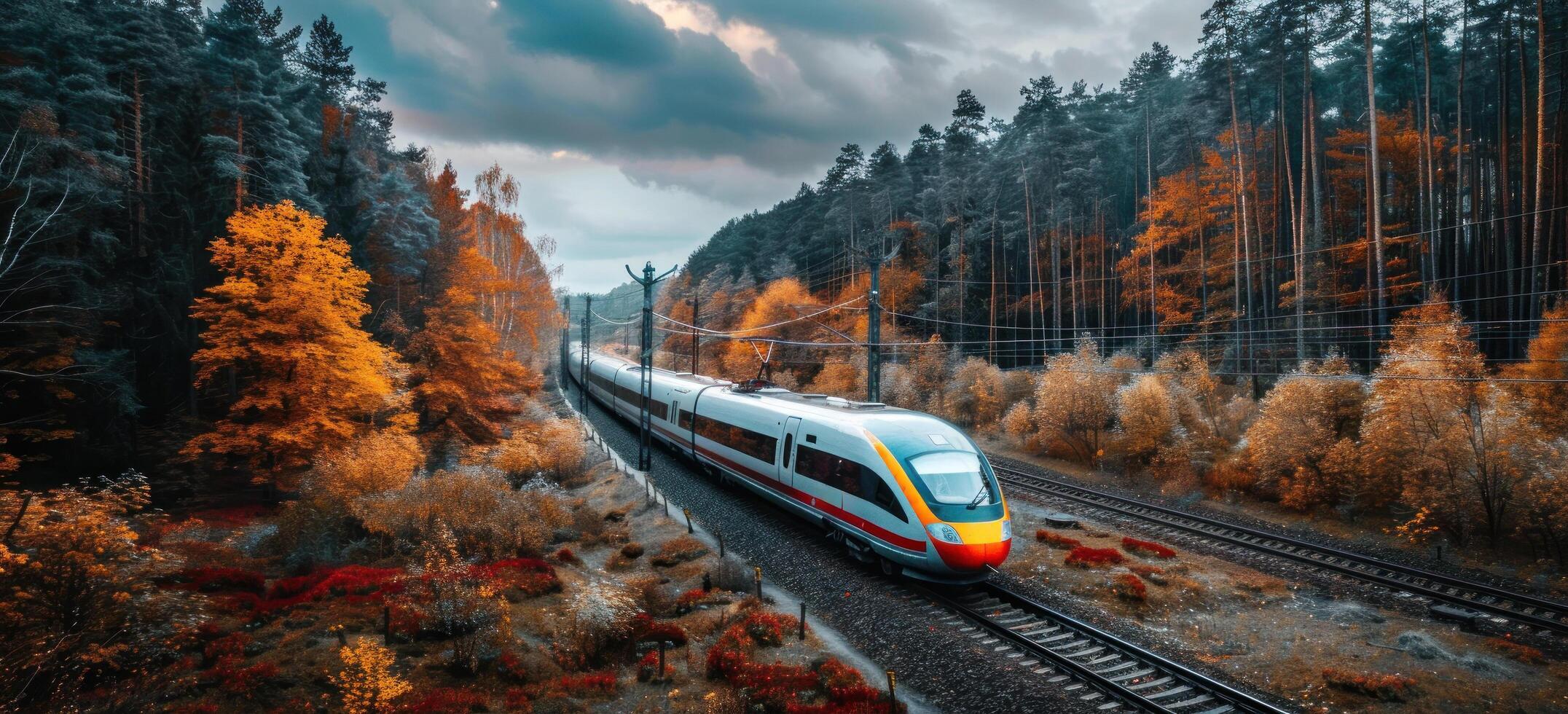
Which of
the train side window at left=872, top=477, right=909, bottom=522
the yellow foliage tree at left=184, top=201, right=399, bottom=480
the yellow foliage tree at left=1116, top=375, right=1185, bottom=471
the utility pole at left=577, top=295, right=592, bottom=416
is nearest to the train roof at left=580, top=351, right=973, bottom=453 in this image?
the train side window at left=872, top=477, right=909, bottom=522

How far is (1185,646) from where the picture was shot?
34.9ft

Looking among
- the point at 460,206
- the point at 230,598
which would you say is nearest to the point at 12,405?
the point at 230,598

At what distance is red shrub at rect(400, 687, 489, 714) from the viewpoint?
8359 millimetres

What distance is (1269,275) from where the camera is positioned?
31.0 meters

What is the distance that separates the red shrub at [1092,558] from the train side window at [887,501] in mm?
4694

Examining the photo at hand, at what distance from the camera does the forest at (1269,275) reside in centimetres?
1659

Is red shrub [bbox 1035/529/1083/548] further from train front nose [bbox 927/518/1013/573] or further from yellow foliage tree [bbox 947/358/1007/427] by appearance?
yellow foliage tree [bbox 947/358/1007/427]

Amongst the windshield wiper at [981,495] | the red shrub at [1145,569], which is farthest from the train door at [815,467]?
the red shrub at [1145,569]

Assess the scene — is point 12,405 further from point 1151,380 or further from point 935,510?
point 1151,380

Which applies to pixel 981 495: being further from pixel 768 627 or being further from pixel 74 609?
pixel 74 609

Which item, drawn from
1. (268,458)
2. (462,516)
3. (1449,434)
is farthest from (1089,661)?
(268,458)

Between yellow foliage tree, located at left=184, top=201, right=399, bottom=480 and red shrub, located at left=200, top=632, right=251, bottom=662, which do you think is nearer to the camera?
red shrub, located at left=200, top=632, right=251, bottom=662

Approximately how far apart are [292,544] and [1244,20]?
3814 centimetres

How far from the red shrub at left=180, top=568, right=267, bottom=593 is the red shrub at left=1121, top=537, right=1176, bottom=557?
18.5 metres
